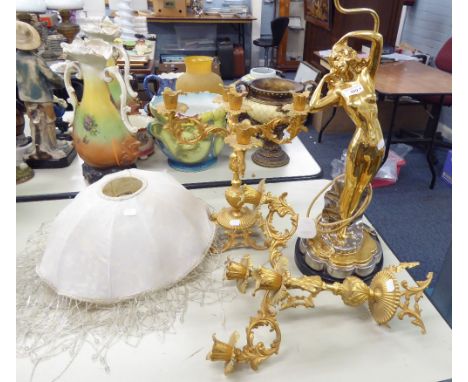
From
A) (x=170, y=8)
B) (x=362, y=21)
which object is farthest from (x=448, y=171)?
(x=170, y=8)

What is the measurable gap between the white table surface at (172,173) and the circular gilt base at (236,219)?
0.30 metres

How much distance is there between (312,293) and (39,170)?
100 cm

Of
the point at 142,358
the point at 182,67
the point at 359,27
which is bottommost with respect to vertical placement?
the point at 142,358

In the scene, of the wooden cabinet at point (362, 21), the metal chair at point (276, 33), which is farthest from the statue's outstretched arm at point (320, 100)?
the metal chair at point (276, 33)

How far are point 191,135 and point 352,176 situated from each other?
20.8 inches

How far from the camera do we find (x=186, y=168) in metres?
1.28

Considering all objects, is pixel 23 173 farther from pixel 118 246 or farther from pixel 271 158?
pixel 271 158

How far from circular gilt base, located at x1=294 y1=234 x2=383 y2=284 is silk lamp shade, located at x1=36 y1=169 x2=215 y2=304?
24cm

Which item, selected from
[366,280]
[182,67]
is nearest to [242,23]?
[182,67]

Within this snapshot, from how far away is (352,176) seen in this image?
79cm

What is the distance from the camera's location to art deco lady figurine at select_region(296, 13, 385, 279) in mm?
712

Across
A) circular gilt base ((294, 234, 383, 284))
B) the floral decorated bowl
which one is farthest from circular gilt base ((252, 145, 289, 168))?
circular gilt base ((294, 234, 383, 284))

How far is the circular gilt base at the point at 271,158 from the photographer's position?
133 cm

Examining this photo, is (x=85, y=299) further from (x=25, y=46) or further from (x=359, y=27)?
(x=359, y=27)
